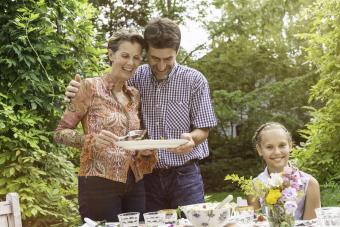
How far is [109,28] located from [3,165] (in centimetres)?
655

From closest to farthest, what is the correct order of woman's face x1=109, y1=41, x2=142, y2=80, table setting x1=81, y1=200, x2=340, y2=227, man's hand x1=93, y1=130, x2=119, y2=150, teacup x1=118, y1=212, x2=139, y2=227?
table setting x1=81, y1=200, x2=340, y2=227, teacup x1=118, y1=212, x2=139, y2=227, man's hand x1=93, y1=130, x2=119, y2=150, woman's face x1=109, y1=41, x2=142, y2=80

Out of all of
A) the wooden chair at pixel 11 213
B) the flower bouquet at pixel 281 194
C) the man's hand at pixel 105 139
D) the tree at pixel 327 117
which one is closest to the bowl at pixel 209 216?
the flower bouquet at pixel 281 194

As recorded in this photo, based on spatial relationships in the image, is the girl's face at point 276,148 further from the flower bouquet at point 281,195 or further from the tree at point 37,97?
the tree at point 37,97

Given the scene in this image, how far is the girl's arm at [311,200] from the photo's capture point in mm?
2857

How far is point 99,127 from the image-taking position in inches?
104

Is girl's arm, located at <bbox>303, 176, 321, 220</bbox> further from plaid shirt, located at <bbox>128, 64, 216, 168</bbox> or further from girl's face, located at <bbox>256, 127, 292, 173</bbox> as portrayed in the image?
plaid shirt, located at <bbox>128, 64, 216, 168</bbox>

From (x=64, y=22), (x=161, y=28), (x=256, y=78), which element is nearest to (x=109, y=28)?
(x=256, y=78)

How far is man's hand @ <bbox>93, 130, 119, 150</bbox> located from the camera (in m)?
2.44

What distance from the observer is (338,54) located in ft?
17.5

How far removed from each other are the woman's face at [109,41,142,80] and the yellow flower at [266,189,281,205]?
105 centimetres

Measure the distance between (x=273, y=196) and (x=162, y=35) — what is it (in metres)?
1.17

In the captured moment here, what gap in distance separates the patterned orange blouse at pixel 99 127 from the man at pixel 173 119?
230 mm

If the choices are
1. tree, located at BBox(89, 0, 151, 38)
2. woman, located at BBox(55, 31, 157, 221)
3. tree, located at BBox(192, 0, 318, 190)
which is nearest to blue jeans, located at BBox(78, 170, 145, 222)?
woman, located at BBox(55, 31, 157, 221)

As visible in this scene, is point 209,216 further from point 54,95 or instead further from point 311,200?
point 54,95
